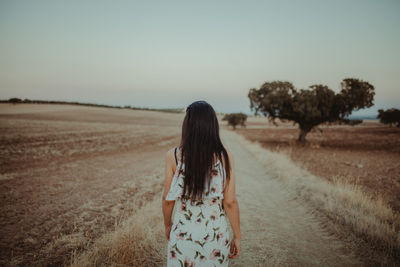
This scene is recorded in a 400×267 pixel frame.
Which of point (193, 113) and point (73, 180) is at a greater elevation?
point (193, 113)

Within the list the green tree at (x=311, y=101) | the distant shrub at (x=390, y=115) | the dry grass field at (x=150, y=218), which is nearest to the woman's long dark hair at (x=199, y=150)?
the dry grass field at (x=150, y=218)

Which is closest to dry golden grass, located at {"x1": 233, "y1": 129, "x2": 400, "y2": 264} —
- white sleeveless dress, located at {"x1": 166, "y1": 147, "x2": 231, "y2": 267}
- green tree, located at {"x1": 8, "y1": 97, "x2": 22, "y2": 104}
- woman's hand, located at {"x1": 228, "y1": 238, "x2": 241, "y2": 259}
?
woman's hand, located at {"x1": 228, "y1": 238, "x2": 241, "y2": 259}

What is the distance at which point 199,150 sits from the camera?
2.00 m

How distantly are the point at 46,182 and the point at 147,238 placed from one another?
22.7ft

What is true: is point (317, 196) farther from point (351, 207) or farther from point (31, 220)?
point (31, 220)

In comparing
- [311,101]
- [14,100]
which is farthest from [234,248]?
[14,100]

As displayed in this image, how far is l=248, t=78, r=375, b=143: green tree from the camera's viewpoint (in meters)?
19.4

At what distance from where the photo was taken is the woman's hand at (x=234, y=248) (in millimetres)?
2257

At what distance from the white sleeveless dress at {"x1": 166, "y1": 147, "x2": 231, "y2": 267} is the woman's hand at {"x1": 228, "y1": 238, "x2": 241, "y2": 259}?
144 millimetres

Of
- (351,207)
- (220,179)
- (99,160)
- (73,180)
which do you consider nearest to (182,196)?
(220,179)

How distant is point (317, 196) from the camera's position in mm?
6578

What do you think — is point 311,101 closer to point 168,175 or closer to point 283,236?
point 283,236

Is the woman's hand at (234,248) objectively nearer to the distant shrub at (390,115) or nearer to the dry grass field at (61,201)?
the dry grass field at (61,201)

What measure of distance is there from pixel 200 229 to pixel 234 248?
587mm
